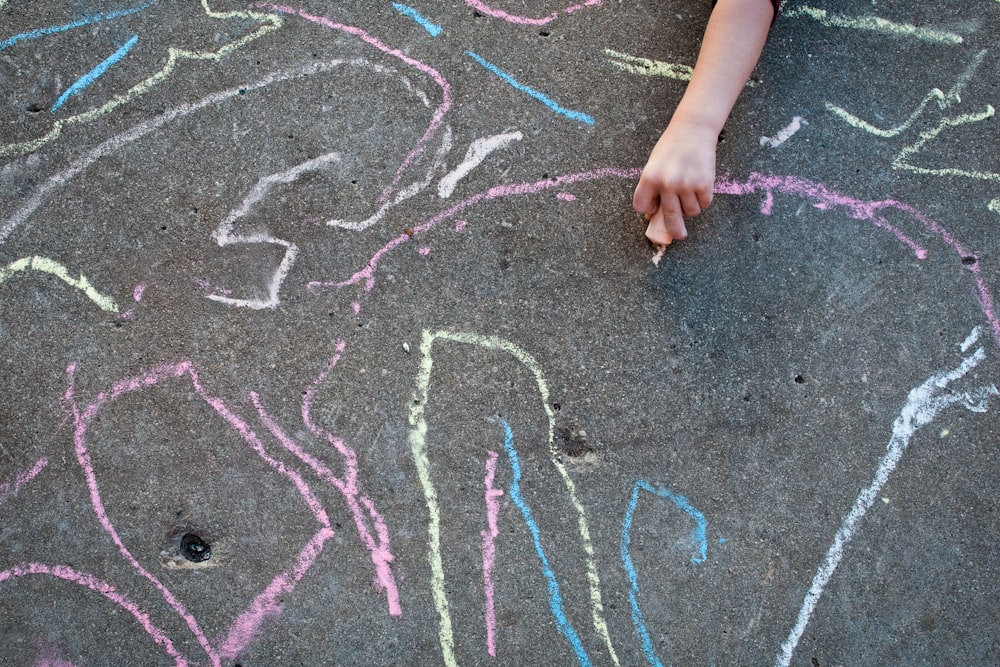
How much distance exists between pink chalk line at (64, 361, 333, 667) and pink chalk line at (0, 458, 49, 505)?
0.42 ft

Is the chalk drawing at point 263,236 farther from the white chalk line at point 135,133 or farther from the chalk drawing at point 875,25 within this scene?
the chalk drawing at point 875,25

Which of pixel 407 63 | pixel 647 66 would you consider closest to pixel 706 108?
pixel 647 66

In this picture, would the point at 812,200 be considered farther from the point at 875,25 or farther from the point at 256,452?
the point at 256,452

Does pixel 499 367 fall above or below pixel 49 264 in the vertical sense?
below

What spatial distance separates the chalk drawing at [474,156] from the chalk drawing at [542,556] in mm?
776

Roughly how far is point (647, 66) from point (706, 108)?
400mm

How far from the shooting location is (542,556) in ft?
7.75

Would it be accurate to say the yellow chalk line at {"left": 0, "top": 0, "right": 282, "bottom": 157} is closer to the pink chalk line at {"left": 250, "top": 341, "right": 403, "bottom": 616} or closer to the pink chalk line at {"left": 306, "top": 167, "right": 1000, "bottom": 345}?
the pink chalk line at {"left": 306, "top": 167, "right": 1000, "bottom": 345}

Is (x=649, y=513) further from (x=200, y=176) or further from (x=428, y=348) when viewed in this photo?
(x=200, y=176)

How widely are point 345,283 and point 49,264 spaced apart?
3.08 ft

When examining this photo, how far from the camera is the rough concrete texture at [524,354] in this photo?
7.67 feet

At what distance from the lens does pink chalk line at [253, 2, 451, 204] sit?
2.35 m

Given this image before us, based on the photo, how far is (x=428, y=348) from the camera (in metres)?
2.35

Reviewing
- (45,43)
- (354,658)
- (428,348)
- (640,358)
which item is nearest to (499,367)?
A: (428,348)
